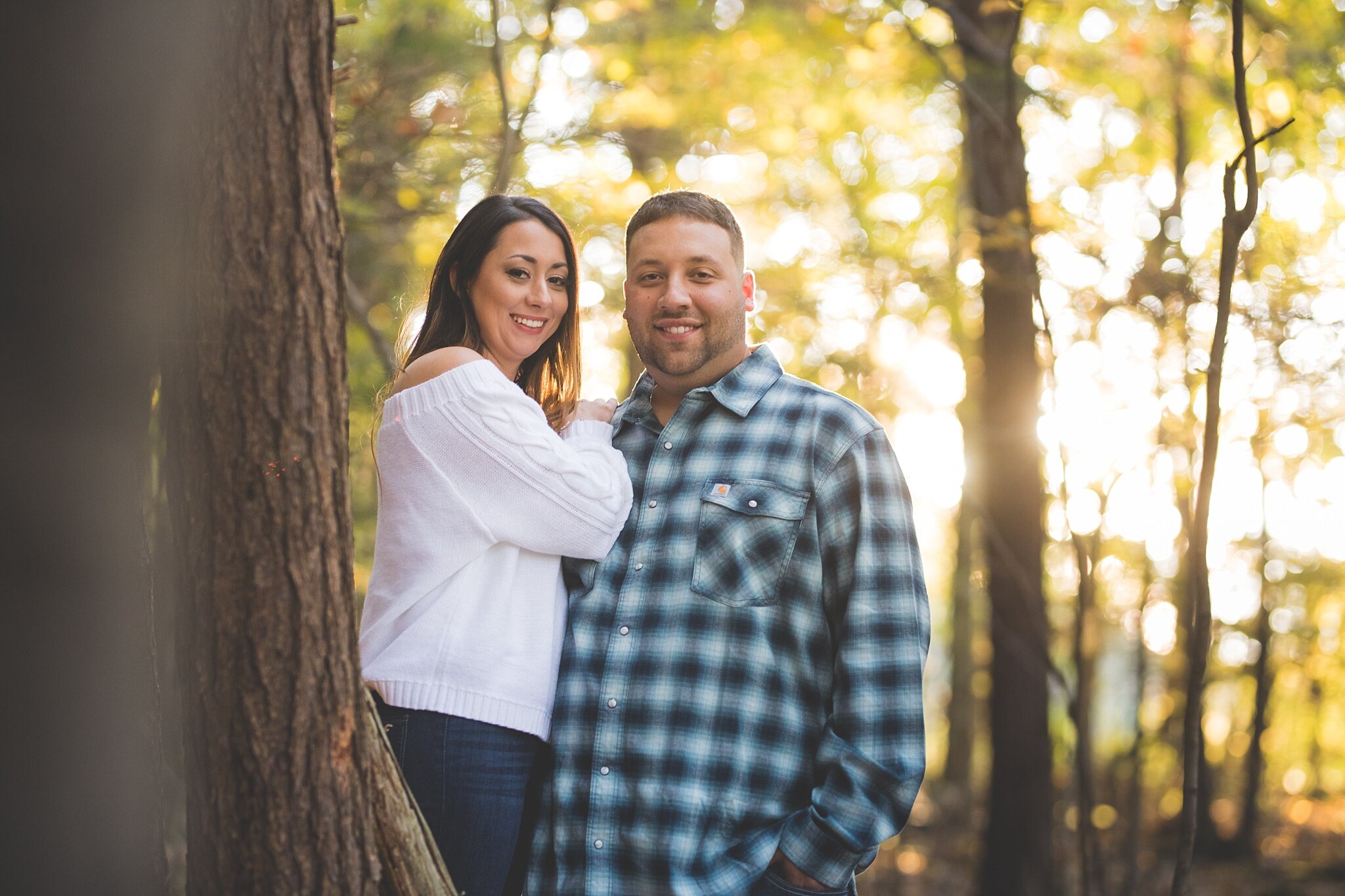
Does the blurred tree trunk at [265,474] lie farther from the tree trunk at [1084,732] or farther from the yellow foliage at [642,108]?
the yellow foliage at [642,108]

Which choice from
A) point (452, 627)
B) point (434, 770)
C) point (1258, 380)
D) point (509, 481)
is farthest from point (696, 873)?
point (1258, 380)

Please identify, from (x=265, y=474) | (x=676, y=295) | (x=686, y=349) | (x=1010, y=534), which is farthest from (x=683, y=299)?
(x=1010, y=534)

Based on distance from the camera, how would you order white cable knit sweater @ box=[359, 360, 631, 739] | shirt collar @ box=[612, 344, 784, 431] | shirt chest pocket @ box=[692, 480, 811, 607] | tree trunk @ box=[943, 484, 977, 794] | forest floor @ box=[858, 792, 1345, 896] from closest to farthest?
1. white cable knit sweater @ box=[359, 360, 631, 739]
2. shirt chest pocket @ box=[692, 480, 811, 607]
3. shirt collar @ box=[612, 344, 784, 431]
4. forest floor @ box=[858, 792, 1345, 896]
5. tree trunk @ box=[943, 484, 977, 794]

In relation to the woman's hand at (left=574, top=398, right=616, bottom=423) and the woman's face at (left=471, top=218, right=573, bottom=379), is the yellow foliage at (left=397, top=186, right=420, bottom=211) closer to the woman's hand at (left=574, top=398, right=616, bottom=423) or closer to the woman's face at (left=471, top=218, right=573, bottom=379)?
the woman's face at (left=471, top=218, right=573, bottom=379)

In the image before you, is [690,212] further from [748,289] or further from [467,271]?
[467,271]

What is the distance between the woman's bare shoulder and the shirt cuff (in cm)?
136

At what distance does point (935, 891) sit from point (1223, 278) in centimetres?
694

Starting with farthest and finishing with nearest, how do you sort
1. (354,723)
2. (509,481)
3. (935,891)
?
(935,891), (509,481), (354,723)

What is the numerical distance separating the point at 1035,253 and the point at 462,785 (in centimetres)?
309

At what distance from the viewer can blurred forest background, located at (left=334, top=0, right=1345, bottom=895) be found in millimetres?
4969

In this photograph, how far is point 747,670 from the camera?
247 cm

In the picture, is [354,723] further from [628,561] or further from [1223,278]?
[1223,278]

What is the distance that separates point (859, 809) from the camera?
7.43ft

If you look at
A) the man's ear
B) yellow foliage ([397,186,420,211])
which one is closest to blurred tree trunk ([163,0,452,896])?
the man's ear
